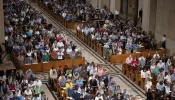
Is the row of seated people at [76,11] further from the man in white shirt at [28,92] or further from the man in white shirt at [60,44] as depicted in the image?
the man in white shirt at [28,92]

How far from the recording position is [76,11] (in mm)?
31375

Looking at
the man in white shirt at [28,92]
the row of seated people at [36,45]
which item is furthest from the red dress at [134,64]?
the man in white shirt at [28,92]

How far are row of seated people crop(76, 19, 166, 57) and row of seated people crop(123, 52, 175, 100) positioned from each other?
2.58 meters

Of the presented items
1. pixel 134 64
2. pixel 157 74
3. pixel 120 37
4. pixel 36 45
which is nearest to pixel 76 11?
pixel 120 37

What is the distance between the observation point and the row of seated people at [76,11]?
96.8 feet

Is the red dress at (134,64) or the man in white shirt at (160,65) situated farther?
the red dress at (134,64)

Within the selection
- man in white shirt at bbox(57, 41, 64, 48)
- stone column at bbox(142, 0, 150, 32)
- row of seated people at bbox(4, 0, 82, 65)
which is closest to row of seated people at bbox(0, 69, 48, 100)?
row of seated people at bbox(4, 0, 82, 65)

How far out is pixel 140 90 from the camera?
1683 cm

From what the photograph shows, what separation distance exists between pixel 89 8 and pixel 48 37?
34.6 feet

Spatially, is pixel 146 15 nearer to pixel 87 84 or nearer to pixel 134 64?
pixel 134 64

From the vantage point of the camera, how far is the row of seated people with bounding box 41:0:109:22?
29.5 metres

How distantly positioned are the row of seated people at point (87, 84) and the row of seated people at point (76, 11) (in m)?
12.5

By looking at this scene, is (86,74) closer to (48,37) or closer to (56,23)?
(48,37)

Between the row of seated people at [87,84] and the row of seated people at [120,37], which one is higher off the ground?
the row of seated people at [120,37]
